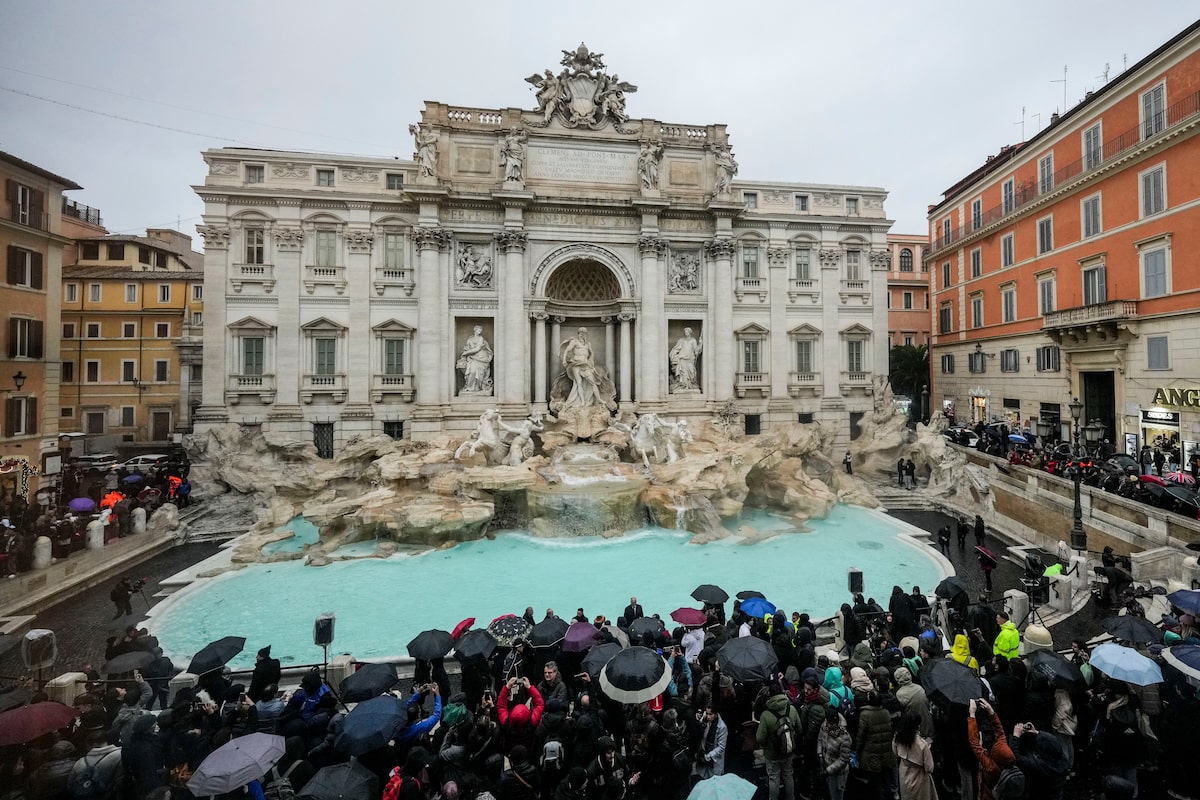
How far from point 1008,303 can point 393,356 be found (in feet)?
99.6

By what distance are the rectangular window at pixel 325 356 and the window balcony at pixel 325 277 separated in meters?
2.25

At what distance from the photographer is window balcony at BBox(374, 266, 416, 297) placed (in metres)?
23.2

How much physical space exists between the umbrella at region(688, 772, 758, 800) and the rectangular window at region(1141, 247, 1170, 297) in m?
23.9

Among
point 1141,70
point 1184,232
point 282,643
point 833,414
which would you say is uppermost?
point 1141,70

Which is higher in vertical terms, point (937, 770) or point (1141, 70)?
point (1141, 70)

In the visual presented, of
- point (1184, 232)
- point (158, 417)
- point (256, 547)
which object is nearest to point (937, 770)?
point (256, 547)

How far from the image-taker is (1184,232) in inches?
675

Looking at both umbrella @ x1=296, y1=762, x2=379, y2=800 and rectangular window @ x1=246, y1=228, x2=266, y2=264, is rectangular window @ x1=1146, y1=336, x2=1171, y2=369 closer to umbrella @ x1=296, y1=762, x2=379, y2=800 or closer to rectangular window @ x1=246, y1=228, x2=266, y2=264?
umbrella @ x1=296, y1=762, x2=379, y2=800

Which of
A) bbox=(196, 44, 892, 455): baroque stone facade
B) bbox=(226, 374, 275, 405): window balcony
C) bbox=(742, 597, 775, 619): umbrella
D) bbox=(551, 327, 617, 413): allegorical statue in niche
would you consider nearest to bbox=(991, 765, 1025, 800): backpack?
bbox=(742, 597, 775, 619): umbrella

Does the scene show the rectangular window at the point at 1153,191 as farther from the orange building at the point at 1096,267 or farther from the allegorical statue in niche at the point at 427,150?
the allegorical statue in niche at the point at 427,150

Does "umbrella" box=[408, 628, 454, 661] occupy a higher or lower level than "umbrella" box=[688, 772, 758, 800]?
lower

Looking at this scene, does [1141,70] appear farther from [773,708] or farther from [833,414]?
[773,708]

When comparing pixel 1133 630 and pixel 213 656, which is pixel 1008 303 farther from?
pixel 213 656

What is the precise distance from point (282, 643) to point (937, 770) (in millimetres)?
10692
